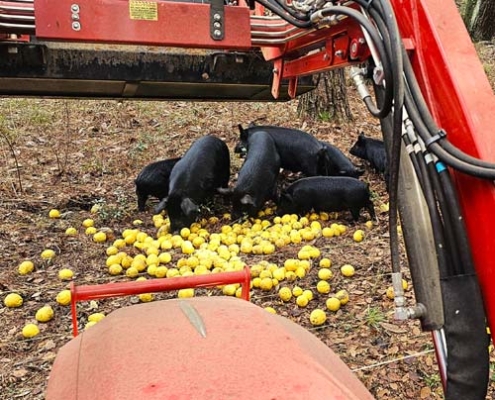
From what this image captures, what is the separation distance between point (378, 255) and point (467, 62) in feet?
10.2

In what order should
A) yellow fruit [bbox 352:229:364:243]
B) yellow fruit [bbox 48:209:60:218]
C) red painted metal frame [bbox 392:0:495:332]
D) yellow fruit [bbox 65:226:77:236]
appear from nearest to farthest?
1. red painted metal frame [bbox 392:0:495:332]
2. yellow fruit [bbox 352:229:364:243]
3. yellow fruit [bbox 65:226:77:236]
4. yellow fruit [bbox 48:209:60:218]

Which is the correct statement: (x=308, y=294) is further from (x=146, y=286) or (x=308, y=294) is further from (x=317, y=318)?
(x=146, y=286)

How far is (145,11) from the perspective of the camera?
7.14 feet

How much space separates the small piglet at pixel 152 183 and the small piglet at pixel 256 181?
0.84 metres

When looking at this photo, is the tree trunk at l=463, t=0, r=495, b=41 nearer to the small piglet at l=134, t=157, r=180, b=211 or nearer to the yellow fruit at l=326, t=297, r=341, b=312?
the small piglet at l=134, t=157, r=180, b=211

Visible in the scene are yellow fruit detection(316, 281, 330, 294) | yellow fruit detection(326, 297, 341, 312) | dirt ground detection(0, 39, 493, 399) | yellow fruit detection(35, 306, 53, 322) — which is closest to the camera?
dirt ground detection(0, 39, 493, 399)

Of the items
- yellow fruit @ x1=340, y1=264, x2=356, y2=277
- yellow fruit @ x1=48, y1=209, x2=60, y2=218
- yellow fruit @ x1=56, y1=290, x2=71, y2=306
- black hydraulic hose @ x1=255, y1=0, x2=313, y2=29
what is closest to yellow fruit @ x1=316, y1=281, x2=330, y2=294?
yellow fruit @ x1=340, y1=264, x2=356, y2=277

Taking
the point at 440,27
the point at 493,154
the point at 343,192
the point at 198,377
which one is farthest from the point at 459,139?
the point at 343,192

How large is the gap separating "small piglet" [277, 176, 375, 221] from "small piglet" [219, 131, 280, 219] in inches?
8.9

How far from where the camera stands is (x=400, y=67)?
1524mm

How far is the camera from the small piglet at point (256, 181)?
5312 mm

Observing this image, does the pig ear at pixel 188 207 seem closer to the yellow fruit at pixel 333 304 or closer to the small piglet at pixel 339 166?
the yellow fruit at pixel 333 304

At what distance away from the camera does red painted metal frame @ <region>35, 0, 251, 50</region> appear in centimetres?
207

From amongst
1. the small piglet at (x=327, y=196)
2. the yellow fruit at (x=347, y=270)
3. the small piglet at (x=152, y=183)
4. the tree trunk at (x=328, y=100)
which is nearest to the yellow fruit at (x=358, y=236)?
the small piglet at (x=327, y=196)
